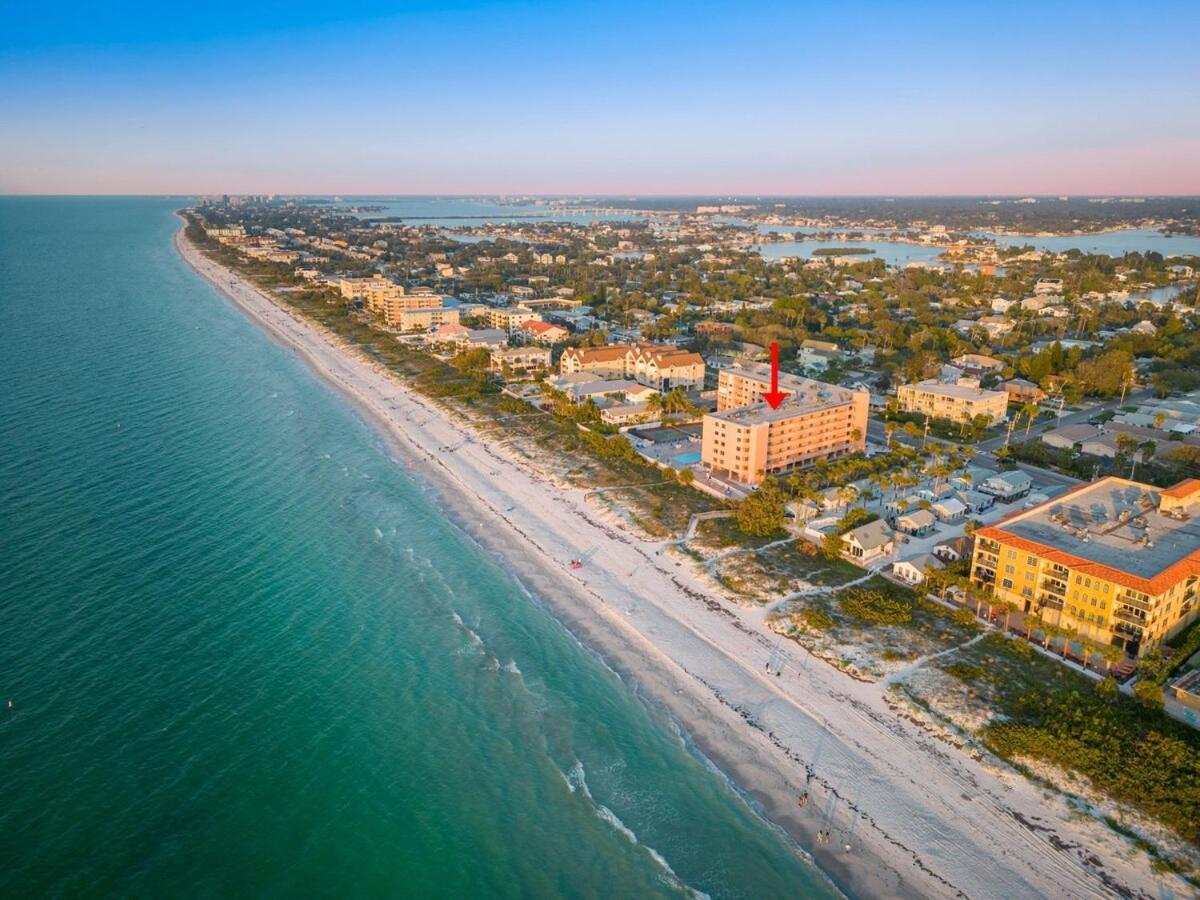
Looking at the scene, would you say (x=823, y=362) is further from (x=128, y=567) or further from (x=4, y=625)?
(x=4, y=625)

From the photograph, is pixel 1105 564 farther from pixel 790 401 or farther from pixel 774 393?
pixel 774 393

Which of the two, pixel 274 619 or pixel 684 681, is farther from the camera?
pixel 274 619

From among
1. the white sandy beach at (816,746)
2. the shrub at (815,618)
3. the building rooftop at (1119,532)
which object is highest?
the building rooftop at (1119,532)

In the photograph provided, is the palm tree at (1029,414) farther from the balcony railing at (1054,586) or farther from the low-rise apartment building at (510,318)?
the low-rise apartment building at (510,318)

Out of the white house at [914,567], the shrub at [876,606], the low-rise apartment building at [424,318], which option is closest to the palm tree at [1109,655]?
the shrub at [876,606]

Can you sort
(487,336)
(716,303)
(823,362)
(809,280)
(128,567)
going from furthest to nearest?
(809,280) < (716,303) < (487,336) < (823,362) < (128,567)

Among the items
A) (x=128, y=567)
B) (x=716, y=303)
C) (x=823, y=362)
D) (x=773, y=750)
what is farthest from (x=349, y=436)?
(x=716, y=303)
